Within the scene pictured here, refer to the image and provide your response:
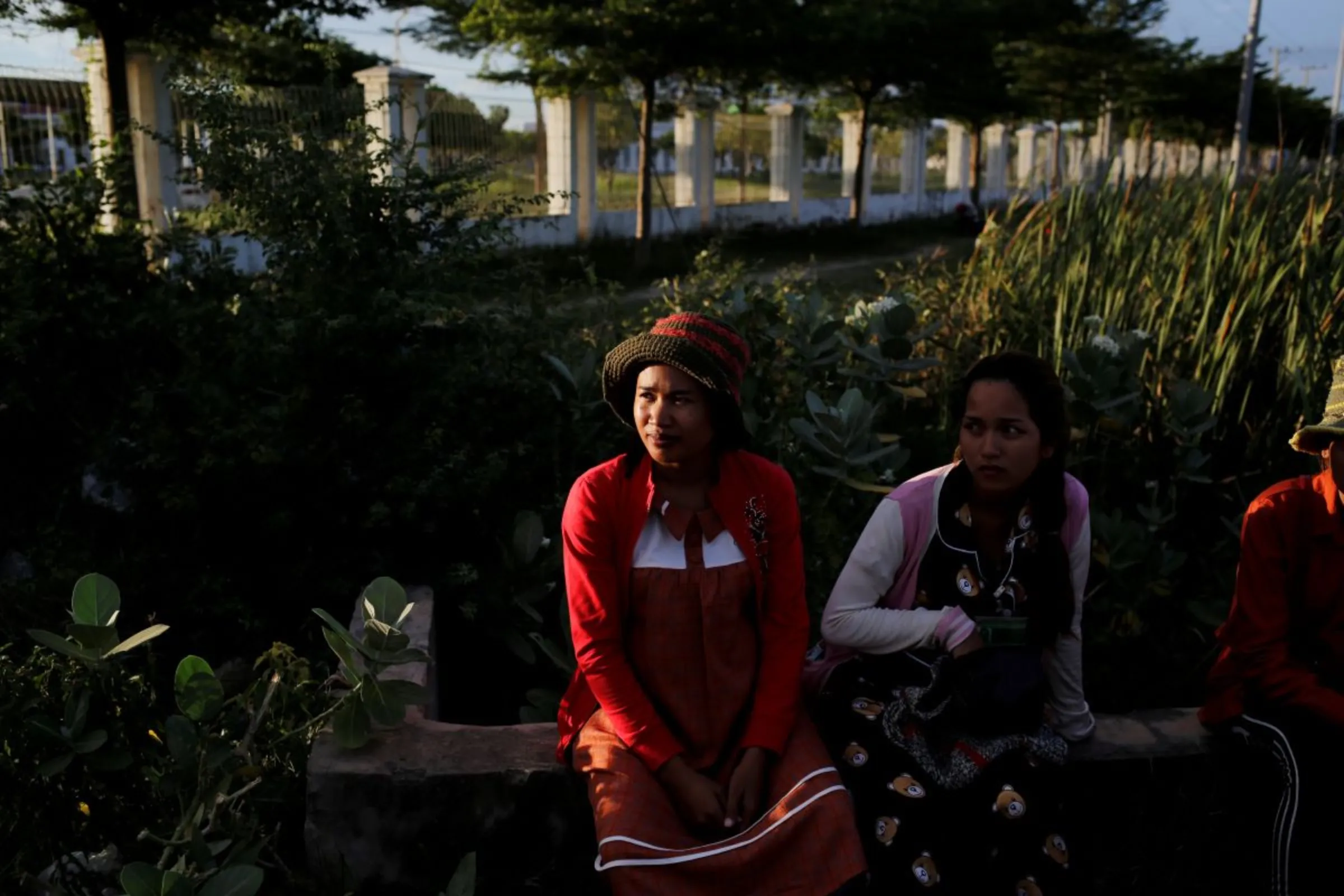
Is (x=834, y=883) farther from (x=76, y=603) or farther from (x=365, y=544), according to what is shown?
(x=365, y=544)

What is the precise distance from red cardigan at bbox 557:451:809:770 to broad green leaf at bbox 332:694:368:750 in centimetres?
36

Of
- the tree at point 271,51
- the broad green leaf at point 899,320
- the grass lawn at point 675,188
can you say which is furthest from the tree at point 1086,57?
the broad green leaf at point 899,320

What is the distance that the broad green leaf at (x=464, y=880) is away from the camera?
1.82 metres

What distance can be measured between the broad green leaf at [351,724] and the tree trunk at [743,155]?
20.9 meters

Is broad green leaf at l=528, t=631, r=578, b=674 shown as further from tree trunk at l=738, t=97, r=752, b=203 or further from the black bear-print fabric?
tree trunk at l=738, t=97, r=752, b=203

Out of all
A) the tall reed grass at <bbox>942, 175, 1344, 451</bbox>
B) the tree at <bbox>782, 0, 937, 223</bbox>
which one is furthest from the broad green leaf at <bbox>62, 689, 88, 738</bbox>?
the tree at <bbox>782, 0, 937, 223</bbox>

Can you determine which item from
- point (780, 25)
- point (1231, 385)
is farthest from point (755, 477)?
point (780, 25)

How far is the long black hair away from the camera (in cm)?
223

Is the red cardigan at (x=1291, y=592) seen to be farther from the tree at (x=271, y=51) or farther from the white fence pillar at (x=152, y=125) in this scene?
the white fence pillar at (x=152, y=125)

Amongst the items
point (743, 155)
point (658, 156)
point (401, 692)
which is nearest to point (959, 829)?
point (401, 692)

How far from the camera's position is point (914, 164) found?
95.9 feet

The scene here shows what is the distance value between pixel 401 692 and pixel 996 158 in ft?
114

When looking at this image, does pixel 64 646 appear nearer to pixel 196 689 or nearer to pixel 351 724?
pixel 196 689

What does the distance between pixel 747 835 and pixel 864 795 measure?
26 cm
